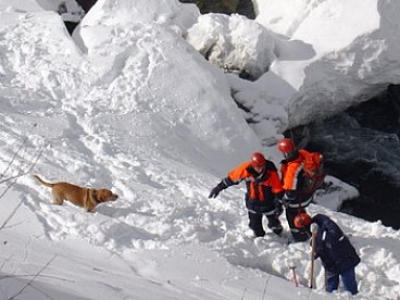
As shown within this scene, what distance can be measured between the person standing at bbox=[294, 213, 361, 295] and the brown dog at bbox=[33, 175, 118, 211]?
7.94 feet

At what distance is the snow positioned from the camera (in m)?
6.28

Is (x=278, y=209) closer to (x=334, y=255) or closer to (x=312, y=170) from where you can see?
(x=312, y=170)

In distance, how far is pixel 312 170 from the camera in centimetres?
762

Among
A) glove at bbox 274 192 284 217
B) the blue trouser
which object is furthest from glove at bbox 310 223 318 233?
glove at bbox 274 192 284 217

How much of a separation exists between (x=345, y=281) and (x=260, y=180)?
1487mm

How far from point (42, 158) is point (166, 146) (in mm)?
2250

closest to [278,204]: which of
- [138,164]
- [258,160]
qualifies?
[258,160]

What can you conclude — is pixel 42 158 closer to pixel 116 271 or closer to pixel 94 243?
pixel 94 243

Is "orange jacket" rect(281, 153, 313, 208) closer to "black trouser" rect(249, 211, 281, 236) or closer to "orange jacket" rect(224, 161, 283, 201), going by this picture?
"orange jacket" rect(224, 161, 283, 201)

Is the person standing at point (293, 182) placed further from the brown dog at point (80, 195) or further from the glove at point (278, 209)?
the brown dog at point (80, 195)

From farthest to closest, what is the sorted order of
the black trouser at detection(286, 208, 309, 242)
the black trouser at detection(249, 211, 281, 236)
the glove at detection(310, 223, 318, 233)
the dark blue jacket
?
the black trouser at detection(249, 211, 281, 236)
the black trouser at detection(286, 208, 309, 242)
the glove at detection(310, 223, 318, 233)
the dark blue jacket

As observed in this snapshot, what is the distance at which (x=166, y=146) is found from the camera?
1080 centimetres

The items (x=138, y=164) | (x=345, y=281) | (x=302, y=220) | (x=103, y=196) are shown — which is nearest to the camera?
(x=345, y=281)

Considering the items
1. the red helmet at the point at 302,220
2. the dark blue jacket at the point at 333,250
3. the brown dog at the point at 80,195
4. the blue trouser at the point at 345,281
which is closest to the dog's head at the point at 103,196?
the brown dog at the point at 80,195
